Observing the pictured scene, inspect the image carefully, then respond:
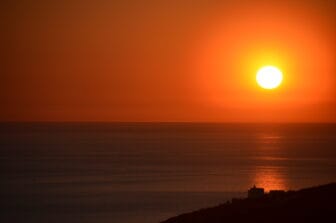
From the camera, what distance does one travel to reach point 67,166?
336 feet

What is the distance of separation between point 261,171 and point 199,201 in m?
37.6

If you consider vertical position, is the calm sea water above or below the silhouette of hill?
above

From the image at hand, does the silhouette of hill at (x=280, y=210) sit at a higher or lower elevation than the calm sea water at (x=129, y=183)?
lower

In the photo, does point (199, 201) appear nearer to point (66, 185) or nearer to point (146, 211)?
point (146, 211)

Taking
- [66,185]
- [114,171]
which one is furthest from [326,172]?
[66,185]

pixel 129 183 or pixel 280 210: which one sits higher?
pixel 129 183

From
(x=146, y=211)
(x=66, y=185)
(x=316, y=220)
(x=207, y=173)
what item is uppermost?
(x=207, y=173)

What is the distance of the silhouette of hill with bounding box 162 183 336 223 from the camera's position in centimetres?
1870

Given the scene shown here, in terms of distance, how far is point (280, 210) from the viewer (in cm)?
1975

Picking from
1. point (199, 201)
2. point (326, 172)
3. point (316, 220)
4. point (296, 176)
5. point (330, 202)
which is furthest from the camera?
point (326, 172)

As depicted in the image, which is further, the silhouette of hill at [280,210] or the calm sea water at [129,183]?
the calm sea water at [129,183]

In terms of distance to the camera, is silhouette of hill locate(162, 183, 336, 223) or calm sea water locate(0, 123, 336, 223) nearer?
silhouette of hill locate(162, 183, 336, 223)

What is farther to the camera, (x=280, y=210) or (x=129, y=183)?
(x=129, y=183)

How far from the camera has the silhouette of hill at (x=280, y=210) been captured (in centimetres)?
1870
